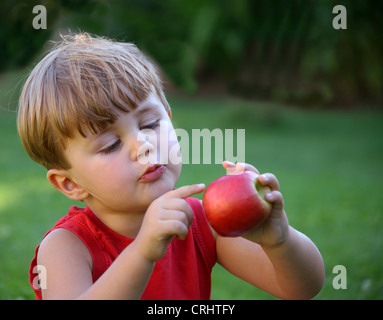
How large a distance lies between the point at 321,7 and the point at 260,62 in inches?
159

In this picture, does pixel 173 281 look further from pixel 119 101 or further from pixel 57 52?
pixel 57 52

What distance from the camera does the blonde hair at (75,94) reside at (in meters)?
1.49

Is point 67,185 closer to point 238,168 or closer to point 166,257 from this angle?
point 166,257

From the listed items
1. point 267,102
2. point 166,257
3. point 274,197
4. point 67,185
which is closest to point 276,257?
point 274,197

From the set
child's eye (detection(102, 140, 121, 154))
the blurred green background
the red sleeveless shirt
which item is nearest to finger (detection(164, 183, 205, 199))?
child's eye (detection(102, 140, 121, 154))

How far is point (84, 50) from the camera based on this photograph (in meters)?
1.64

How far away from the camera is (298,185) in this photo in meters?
5.68

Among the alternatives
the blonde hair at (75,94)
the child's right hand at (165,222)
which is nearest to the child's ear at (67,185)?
the blonde hair at (75,94)

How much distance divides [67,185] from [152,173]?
0.35 metres

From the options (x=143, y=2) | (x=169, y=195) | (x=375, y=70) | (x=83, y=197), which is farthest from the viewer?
(x=143, y=2)

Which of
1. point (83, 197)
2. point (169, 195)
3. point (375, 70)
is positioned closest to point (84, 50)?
point (83, 197)

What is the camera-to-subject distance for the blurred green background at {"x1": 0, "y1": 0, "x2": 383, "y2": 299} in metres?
2.98

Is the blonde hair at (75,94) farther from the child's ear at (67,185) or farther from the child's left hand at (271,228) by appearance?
the child's left hand at (271,228)

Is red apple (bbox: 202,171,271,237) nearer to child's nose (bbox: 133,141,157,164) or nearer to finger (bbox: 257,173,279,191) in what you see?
finger (bbox: 257,173,279,191)
